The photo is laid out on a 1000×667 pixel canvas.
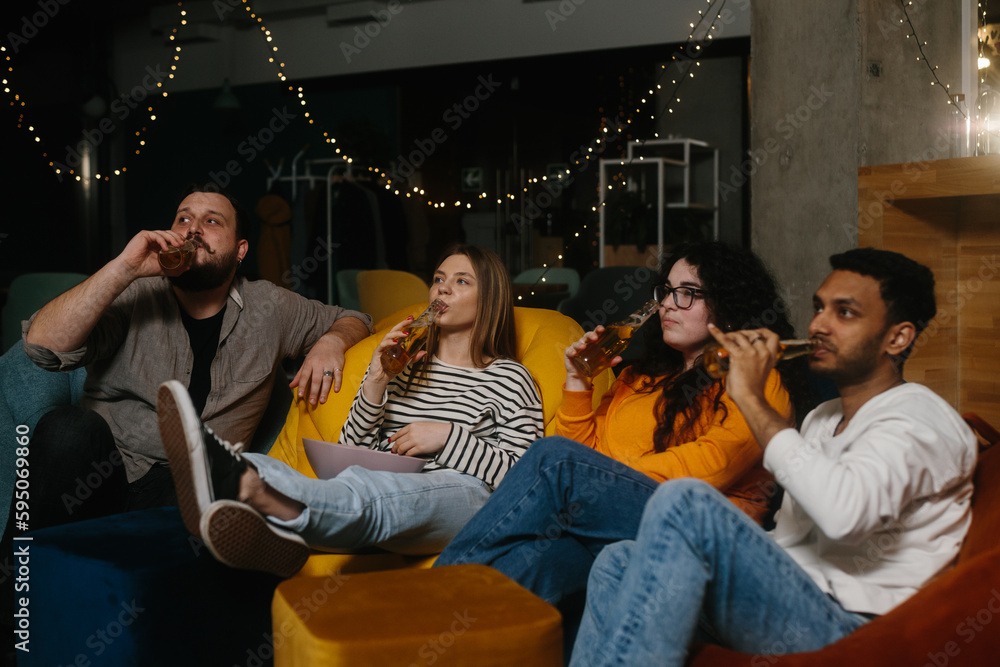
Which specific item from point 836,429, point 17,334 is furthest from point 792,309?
point 17,334

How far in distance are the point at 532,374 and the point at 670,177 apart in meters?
4.43

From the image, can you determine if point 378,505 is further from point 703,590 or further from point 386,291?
point 386,291

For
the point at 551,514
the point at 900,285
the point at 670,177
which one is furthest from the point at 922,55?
the point at 670,177

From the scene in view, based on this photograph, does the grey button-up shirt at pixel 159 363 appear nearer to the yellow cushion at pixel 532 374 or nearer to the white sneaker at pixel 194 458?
the yellow cushion at pixel 532 374

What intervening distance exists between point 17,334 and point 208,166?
180 inches

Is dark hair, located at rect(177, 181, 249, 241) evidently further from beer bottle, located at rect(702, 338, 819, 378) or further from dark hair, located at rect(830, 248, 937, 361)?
dark hair, located at rect(830, 248, 937, 361)

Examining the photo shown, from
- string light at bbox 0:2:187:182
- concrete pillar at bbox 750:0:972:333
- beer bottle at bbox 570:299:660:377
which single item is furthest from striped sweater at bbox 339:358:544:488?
string light at bbox 0:2:187:182

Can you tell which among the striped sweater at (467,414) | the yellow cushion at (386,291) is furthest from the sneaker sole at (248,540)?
the yellow cushion at (386,291)

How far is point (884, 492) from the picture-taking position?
120 centimetres

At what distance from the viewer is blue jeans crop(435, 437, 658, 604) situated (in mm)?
1681

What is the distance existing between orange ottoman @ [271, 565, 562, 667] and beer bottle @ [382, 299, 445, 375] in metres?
0.69

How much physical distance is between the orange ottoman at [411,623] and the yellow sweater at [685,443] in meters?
0.50

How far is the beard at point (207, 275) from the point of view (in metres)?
2.32

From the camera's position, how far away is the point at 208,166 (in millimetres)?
7691
